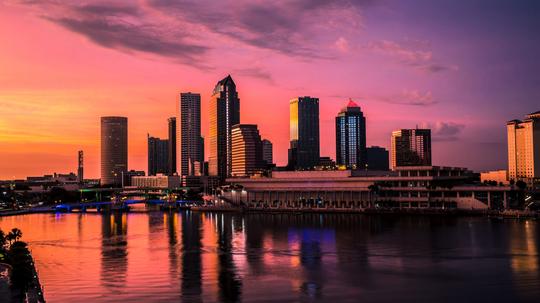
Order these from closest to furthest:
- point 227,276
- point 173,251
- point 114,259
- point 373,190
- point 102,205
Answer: point 227,276 < point 114,259 < point 173,251 < point 373,190 < point 102,205

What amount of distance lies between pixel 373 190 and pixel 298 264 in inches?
2967

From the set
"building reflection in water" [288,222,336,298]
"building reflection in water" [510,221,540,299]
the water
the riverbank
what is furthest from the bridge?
"building reflection in water" [510,221,540,299]

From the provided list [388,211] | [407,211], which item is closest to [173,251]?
[388,211]

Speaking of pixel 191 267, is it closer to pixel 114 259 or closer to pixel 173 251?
pixel 114 259

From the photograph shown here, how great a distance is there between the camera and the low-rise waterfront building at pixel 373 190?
4572 inches

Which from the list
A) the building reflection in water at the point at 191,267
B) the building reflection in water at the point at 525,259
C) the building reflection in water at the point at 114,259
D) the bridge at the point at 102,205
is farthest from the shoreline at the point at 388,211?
the building reflection in water at the point at 114,259

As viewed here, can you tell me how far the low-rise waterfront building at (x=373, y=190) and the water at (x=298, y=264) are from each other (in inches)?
1011

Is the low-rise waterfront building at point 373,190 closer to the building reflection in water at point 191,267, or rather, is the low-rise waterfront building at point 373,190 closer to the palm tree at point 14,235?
the building reflection in water at point 191,267

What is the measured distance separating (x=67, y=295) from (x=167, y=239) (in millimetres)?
38165

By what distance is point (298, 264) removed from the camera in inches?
2143

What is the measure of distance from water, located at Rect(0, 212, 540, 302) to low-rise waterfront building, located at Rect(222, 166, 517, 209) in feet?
84.2

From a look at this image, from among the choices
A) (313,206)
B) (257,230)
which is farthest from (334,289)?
(313,206)

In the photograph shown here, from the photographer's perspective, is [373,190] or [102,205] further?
[102,205]

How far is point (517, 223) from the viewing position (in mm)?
92812
